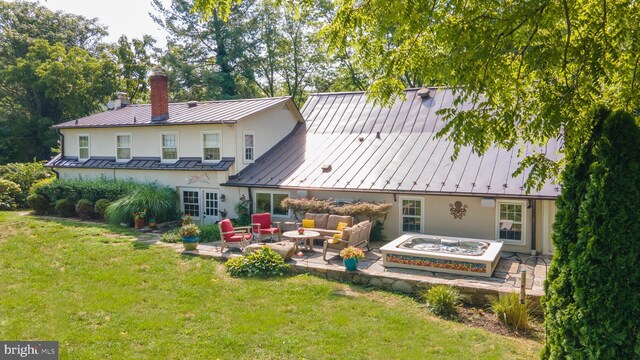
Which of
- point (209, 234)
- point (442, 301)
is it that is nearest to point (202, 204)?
point (209, 234)

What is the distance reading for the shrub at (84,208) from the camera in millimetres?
18062

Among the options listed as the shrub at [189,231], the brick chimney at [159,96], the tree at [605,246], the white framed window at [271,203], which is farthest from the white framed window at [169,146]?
the tree at [605,246]

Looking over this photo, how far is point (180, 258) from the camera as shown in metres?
12.2

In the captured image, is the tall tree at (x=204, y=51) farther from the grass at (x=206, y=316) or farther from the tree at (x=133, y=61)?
the grass at (x=206, y=316)

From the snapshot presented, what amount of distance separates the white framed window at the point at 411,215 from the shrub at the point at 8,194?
60.1ft

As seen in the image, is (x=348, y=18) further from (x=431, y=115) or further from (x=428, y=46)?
(x=431, y=115)

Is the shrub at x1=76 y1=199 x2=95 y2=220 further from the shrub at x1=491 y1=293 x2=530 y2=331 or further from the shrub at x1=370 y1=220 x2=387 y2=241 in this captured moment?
the shrub at x1=491 y1=293 x2=530 y2=331

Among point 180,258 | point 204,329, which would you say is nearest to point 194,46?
point 180,258

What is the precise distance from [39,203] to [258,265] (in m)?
13.7

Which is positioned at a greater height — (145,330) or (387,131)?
(387,131)

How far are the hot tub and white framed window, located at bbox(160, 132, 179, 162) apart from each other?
35.1ft

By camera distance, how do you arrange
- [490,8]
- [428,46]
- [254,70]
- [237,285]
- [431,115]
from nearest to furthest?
[490,8], [428,46], [237,285], [431,115], [254,70]

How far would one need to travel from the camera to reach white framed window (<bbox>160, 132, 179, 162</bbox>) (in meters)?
18.2

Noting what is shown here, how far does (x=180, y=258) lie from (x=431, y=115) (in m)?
11.1
